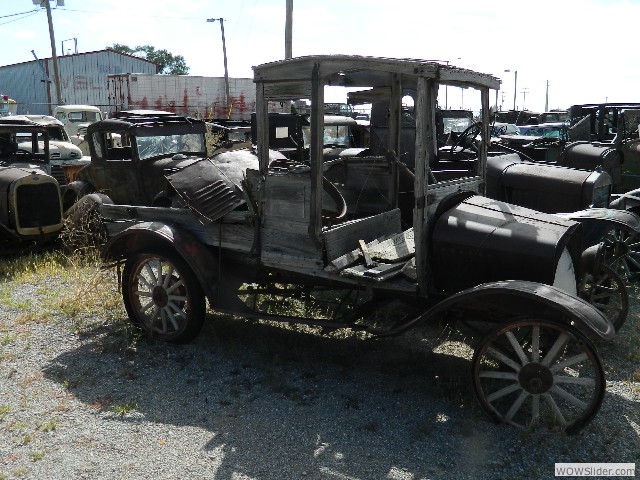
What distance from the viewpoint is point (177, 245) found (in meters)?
5.00

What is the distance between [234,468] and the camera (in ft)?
11.6

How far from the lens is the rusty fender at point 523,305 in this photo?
355 cm

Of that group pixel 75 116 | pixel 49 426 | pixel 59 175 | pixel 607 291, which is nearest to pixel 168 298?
pixel 49 426

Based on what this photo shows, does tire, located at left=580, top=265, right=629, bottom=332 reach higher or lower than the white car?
lower

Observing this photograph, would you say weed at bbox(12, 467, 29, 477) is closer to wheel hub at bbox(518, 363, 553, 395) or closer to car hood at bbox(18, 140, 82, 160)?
wheel hub at bbox(518, 363, 553, 395)

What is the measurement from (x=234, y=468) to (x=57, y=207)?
6.44m

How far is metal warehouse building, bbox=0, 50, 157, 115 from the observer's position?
125ft

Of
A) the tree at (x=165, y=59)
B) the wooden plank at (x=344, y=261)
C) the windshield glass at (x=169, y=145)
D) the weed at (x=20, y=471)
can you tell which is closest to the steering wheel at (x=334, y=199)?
the wooden plank at (x=344, y=261)

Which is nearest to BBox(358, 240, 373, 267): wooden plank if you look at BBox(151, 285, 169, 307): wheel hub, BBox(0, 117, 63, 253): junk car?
BBox(151, 285, 169, 307): wheel hub

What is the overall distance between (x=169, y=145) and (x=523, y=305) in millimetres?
6617

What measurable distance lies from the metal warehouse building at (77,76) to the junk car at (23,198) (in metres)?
29.3

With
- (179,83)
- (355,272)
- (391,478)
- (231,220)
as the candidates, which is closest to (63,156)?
(231,220)

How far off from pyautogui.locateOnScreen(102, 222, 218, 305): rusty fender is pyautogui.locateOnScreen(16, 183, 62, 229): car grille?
12.0ft

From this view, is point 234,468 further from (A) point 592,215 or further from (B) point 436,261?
(A) point 592,215
